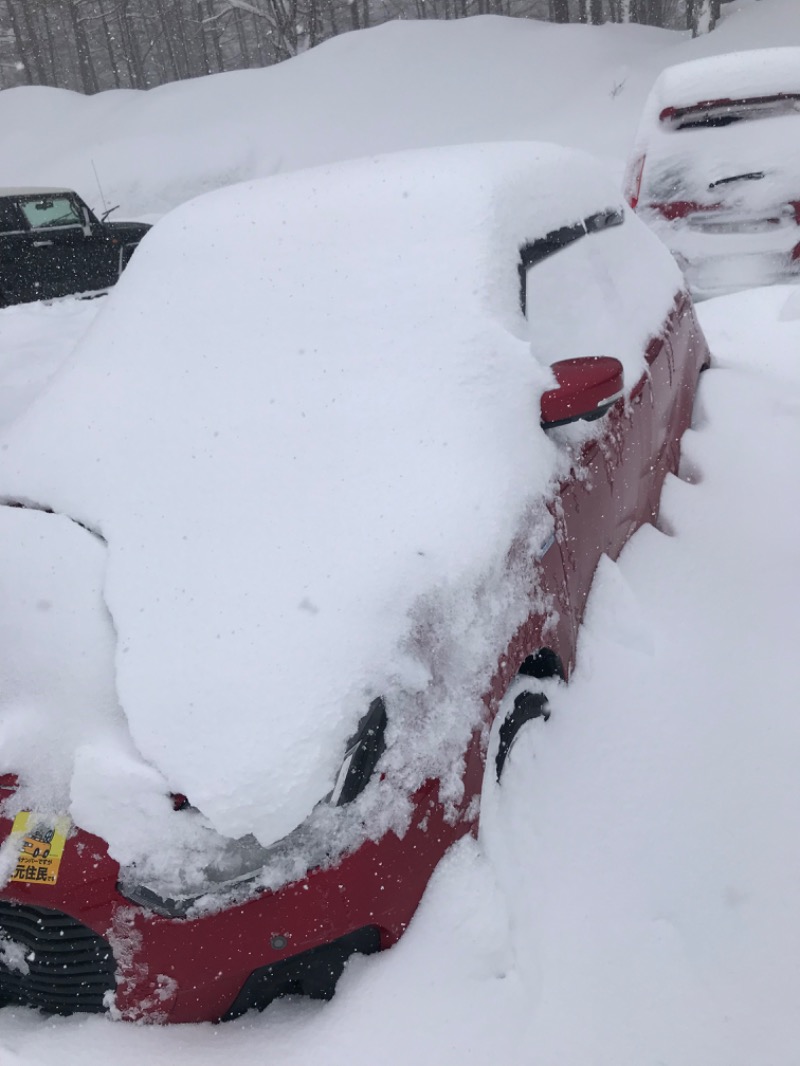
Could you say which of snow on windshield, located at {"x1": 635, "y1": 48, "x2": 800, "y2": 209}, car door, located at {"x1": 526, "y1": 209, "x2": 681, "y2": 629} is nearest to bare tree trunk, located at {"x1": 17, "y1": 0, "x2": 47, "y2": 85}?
snow on windshield, located at {"x1": 635, "y1": 48, "x2": 800, "y2": 209}

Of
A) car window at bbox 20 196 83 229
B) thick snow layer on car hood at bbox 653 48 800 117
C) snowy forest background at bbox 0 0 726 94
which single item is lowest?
car window at bbox 20 196 83 229

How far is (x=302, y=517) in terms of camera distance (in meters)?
2.05

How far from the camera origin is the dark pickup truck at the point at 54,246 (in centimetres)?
771

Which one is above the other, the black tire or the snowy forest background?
the snowy forest background

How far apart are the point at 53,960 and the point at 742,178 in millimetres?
5474

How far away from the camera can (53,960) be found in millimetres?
1682

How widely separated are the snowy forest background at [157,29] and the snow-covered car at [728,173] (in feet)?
87.4

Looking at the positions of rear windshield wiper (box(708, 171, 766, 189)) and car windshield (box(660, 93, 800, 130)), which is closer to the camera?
rear windshield wiper (box(708, 171, 766, 189))

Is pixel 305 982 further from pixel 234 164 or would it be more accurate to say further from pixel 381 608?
pixel 234 164

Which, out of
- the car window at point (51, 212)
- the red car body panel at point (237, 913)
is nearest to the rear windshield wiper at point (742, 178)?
the red car body panel at point (237, 913)

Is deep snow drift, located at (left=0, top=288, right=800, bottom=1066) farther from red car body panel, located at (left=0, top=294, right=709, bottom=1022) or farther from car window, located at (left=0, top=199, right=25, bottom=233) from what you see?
car window, located at (left=0, top=199, right=25, bottom=233)

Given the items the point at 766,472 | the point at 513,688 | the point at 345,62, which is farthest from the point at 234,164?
the point at 513,688

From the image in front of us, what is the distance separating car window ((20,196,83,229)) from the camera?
8281mm

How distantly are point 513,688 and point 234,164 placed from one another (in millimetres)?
16943
